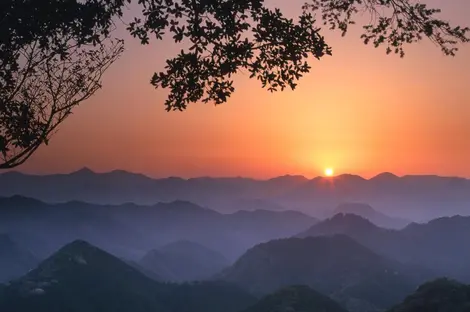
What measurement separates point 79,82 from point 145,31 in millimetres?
3690

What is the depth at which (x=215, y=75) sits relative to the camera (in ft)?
48.2

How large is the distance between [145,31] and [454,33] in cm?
845

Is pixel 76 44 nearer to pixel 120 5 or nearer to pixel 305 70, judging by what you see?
pixel 120 5

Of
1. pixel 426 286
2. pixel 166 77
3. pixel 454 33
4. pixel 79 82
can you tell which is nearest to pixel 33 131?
pixel 79 82

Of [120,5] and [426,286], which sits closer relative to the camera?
[120,5]

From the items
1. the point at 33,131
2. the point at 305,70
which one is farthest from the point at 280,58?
the point at 33,131

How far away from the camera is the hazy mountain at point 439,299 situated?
5940 inches

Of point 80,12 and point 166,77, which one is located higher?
point 80,12

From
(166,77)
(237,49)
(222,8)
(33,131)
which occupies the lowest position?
(33,131)

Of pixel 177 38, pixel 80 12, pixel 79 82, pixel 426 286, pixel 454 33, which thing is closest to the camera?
pixel 177 38

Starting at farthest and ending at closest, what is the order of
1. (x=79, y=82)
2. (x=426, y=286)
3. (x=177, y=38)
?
(x=426, y=286) < (x=79, y=82) < (x=177, y=38)

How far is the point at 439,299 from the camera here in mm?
157875

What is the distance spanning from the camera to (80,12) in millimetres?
15875

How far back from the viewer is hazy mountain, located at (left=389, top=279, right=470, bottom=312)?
495 ft
